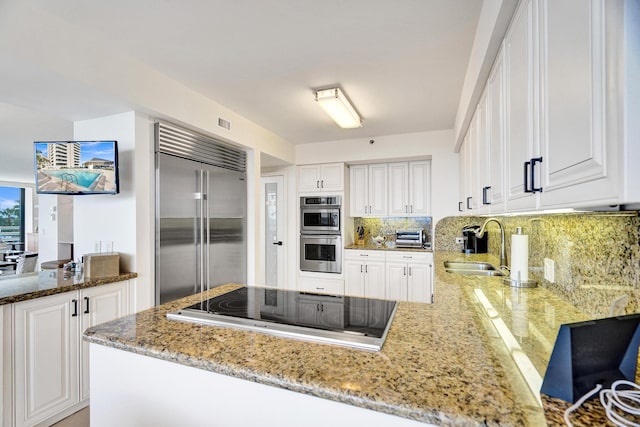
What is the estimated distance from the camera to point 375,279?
4.30 m

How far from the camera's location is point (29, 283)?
2.08 meters

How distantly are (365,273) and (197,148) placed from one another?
2.77m

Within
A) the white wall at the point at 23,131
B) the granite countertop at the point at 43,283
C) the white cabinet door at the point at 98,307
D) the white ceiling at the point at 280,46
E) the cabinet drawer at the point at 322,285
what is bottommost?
the cabinet drawer at the point at 322,285

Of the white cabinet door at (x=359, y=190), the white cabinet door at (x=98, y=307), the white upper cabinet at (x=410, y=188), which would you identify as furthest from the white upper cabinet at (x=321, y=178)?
the white cabinet door at (x=98, y=307)

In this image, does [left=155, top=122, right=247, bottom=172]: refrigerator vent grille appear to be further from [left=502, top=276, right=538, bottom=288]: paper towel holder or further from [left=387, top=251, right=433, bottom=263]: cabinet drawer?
[left=502, top=276, right=538, bottom=288]: paper towel holder

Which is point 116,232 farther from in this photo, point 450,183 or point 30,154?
point 30,154

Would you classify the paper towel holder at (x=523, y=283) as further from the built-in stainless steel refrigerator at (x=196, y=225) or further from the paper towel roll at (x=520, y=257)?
the built-in stainless steel refrigerator at (x=196, y=225)

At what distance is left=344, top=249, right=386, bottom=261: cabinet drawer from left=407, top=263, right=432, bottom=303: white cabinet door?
41 cm

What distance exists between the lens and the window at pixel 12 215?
7.73 m

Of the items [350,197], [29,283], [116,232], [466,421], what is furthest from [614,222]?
[350,197]

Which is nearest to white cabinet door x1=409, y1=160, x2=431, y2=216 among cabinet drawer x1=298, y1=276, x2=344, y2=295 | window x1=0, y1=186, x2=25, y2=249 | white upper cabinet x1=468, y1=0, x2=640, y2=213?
cabinet drawer x1=298, y1=276, x2=344, y2=295

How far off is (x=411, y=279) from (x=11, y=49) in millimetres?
4213

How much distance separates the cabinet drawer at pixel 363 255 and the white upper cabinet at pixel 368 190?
1.95ft

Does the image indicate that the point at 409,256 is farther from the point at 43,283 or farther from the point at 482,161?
the point at 43,283
